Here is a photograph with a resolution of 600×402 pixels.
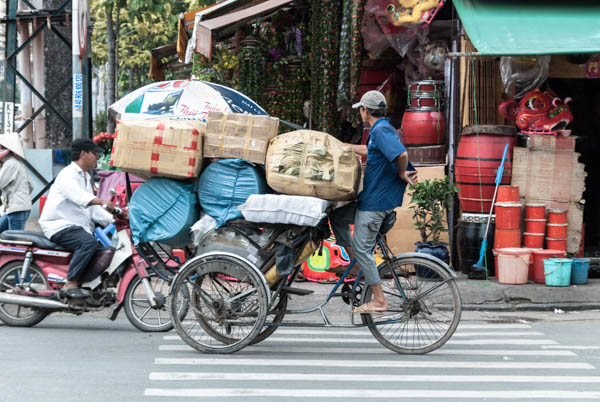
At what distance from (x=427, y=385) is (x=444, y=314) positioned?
0.91 m

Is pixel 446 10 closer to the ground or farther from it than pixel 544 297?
farther from it

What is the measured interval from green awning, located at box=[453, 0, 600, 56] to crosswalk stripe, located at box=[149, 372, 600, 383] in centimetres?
375

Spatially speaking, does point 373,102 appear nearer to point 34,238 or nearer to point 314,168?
point 314,168

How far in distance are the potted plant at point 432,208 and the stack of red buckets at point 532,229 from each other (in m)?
0.61

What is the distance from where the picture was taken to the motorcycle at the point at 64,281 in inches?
275

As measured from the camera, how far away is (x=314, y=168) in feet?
19.3

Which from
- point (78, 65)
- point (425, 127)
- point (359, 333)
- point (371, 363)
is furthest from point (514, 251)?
point (78, 65)

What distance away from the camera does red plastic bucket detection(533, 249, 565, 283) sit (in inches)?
368

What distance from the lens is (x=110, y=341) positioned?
6.64 m

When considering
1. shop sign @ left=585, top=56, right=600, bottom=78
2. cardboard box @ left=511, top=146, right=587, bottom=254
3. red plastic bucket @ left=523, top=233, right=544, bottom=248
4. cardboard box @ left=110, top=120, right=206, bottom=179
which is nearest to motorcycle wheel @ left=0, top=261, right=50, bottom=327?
cardboard box @ left=110, top=120, right=206, bottom=179

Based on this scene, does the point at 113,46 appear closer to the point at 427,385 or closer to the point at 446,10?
the point at 446,10

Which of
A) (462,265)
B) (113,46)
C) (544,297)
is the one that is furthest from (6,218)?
(113,46)

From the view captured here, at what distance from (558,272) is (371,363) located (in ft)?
13.4

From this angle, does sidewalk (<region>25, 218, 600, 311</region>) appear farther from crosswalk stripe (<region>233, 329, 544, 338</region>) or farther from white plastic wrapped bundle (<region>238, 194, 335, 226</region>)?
white plastic wrapped bundle (<region>238, 194, 335, 226</region>)
